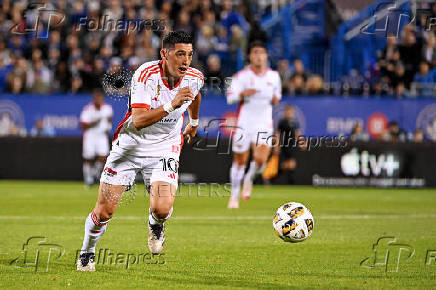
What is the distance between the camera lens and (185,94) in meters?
7.68

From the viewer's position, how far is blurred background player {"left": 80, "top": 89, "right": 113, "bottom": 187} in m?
22.4

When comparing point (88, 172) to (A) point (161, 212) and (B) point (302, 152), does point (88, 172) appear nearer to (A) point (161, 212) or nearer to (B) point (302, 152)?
(B) point (302, 152)

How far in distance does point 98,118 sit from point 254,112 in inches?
279

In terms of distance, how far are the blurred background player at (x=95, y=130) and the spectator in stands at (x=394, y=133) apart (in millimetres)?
7750

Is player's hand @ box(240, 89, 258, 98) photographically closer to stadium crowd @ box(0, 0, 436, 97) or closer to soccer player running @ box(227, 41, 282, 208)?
soccer player running @ box(227, 41, 282, 208)

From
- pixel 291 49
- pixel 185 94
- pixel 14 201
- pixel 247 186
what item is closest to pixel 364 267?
pixel 185 94

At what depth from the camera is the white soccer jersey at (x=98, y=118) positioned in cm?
2261

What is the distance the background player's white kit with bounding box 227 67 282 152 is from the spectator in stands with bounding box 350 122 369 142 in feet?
21.8

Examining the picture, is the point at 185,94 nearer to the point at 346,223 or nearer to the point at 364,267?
the point at 364,267

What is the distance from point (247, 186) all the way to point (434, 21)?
883cm

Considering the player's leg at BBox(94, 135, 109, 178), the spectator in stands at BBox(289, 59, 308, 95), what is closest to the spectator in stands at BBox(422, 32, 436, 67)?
the spectator in stands at BBox(289, 59, 308, 95)

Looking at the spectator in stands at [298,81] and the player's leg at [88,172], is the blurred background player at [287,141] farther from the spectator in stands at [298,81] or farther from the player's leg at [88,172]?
the player's leg at [88,172]

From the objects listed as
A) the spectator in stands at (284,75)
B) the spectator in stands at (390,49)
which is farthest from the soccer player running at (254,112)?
the spectator in stands at (390,49)

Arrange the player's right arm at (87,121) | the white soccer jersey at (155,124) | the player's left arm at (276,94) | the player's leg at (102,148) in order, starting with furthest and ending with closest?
the player's leg at (102,148), the player's right arm at (87,121), the player's left arm at (276,94), the white soccer jersey at (155,124)
